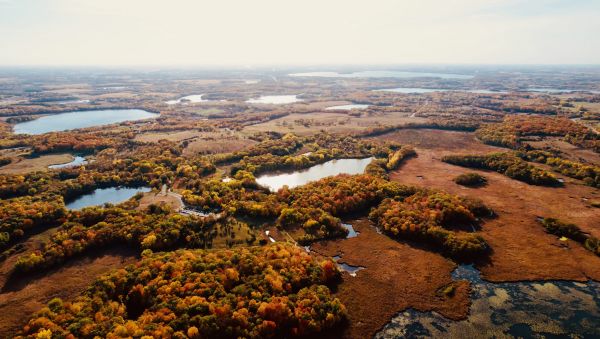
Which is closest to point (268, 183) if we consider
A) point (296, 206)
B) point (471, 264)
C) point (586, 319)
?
point (296, 206)

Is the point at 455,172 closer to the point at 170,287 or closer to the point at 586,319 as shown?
the point at 586,319

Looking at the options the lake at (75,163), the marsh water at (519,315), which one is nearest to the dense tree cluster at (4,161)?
the lake at (75,163)

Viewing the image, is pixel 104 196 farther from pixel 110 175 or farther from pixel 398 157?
pixel 398 157

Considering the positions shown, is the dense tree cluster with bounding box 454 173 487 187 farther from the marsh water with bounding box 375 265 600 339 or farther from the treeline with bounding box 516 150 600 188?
the marsh water with bounding box 375 265 600 339

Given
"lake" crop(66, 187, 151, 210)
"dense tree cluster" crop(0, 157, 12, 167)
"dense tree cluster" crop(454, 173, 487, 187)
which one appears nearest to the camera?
"lake" crop(66, 187, 151, 210)

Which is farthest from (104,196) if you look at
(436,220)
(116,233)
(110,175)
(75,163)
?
(436,220)

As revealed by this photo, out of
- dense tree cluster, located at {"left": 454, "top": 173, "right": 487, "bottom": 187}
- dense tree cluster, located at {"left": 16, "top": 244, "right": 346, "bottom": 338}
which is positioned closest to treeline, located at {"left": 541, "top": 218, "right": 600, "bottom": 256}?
dense tree cluster, located at {"left": 454, "top": 173, "right": 487, "bottom": 187}

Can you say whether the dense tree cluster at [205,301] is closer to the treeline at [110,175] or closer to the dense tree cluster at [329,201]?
the dense tree cluster at [329,201]
